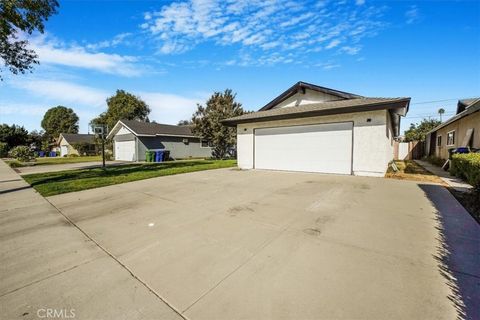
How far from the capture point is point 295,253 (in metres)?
2.86

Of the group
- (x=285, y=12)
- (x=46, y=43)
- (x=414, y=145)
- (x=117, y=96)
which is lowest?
(x=414, y=145)

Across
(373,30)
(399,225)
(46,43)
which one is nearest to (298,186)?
(399,225)

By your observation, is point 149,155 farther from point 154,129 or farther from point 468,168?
point 468,168

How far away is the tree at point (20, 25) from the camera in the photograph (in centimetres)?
765

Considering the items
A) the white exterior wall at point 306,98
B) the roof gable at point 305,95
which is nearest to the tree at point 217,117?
the roof gable at point 305,95

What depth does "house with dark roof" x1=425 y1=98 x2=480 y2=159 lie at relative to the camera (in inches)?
369

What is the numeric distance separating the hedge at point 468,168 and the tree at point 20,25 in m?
15.0

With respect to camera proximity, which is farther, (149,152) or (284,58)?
(149,152)

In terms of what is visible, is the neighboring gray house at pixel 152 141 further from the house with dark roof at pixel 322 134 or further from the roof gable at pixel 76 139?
the roof gable at pixel 76 139

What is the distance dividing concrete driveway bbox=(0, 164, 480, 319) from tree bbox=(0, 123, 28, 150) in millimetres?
43708

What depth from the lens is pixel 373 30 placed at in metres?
9.48

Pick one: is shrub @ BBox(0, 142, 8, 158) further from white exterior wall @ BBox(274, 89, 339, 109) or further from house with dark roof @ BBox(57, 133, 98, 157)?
white exterior wall @ BBox(274, 89, 339, 109)

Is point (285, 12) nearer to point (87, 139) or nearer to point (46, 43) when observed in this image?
point (46, 43)

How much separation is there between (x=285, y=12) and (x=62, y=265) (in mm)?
9790
